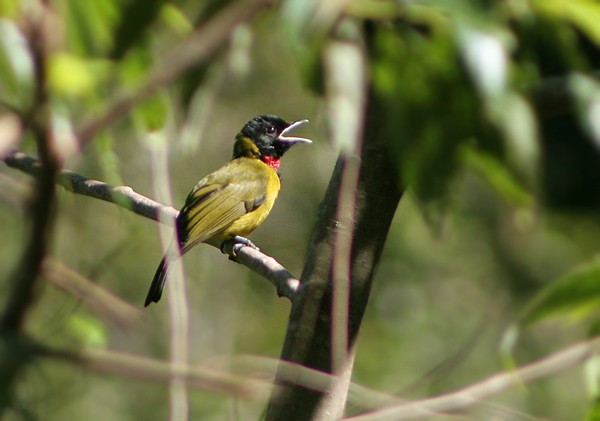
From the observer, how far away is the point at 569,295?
5.83 feet

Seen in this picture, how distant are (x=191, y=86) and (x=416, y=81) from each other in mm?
339

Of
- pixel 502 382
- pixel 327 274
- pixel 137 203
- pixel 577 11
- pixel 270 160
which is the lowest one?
pixel 502 382

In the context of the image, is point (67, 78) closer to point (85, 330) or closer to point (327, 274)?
point (327, 274)

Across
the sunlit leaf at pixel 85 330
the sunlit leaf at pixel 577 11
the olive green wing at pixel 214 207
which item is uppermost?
the olive green wing at pixel 214 207

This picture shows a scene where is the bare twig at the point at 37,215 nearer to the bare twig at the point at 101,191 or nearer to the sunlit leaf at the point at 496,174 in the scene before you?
the sunlit leaf at the point at 496,174

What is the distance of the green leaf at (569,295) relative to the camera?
1.76m

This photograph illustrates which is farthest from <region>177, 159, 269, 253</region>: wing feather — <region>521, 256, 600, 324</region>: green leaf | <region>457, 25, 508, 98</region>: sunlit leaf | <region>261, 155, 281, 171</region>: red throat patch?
<region>457, 25, 508, 98</region>: sunlit leaf

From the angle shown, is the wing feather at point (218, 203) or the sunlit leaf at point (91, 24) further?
the wing feather at point (218, 203)

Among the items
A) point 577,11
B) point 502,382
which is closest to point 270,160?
point 502,382

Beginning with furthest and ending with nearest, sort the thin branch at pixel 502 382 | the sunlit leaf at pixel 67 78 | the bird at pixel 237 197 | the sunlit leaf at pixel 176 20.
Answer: the bird at pixel 237 197 → the sunlit leaf at pixel 176 20 → the thin branch at pixel 502 382 → the sunlit leaf at pixel 67 78

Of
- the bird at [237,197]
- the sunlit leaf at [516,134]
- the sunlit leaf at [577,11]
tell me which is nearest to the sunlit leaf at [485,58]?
the sunlit leaf at [516,134]

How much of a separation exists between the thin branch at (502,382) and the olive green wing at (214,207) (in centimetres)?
397

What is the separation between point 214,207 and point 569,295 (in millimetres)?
4505

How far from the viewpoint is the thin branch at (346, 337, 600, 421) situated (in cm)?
172
